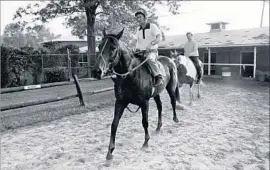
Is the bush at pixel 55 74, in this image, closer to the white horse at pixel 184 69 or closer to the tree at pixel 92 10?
the tree at pixel 92 10

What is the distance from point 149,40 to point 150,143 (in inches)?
89.2

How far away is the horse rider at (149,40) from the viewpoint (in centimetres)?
520

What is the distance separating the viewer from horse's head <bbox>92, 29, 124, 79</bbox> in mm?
3697

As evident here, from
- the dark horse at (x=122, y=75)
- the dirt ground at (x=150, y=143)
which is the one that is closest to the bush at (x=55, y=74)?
the dirt ground at (x=150, y=143)

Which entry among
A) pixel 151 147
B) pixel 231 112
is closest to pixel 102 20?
pixel 231 112

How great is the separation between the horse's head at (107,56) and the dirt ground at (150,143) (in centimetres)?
173

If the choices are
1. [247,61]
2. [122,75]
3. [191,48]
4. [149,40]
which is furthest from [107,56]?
[247,61]

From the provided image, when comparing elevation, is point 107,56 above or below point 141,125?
above

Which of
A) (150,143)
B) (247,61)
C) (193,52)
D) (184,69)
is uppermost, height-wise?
(193,52)

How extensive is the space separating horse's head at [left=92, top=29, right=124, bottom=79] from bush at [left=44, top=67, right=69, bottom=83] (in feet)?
47.7

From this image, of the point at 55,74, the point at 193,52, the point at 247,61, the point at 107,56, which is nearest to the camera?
the point at 107,56

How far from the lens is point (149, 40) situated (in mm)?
5520

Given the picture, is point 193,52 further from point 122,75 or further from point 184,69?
point 122,75

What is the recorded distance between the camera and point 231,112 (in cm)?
869
